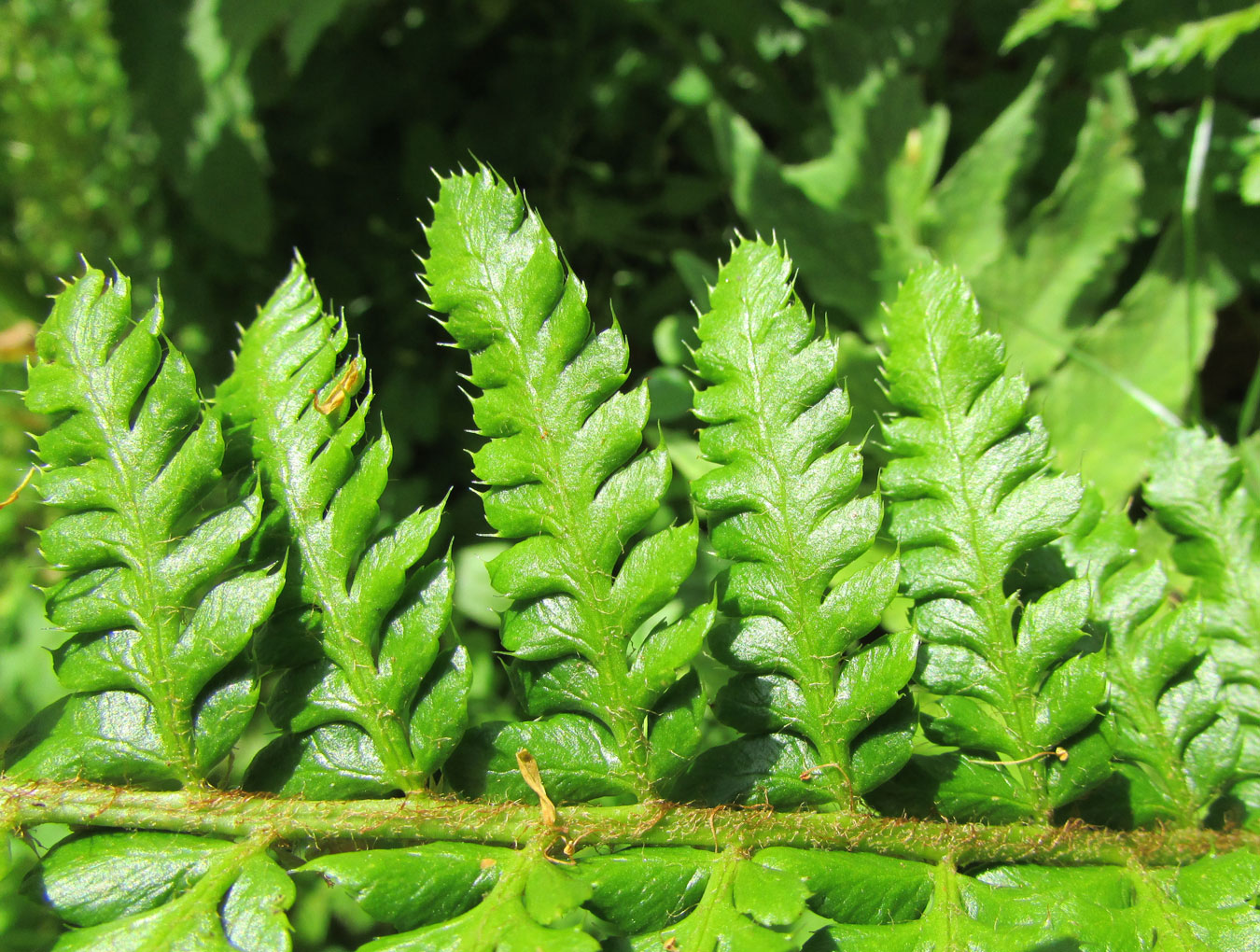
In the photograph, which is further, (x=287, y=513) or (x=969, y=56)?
(x=969, y=56)

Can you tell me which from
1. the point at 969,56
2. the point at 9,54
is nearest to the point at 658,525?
the point at 969,56

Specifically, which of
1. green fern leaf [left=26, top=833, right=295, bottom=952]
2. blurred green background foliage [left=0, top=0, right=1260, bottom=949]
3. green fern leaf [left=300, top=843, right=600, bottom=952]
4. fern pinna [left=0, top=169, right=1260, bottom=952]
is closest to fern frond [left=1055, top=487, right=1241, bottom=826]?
fern pinna [left=0, top=169, right=1260, bottom=952]

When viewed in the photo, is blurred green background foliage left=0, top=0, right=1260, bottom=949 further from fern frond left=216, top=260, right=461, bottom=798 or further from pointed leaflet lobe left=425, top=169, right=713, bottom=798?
fern frond left=216, top=260, right=461, bottom=798

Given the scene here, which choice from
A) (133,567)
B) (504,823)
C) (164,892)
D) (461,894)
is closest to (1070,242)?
(504,823)

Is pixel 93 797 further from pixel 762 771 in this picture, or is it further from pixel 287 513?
pixel 762 771

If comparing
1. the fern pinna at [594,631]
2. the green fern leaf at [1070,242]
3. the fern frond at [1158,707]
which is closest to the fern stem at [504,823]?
→ the fern pinna at [594,631]

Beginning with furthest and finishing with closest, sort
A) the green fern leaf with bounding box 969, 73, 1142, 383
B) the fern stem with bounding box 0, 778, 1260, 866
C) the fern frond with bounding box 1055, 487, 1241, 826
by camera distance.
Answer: the green fern leaf with bounding box 969, 73, 1142, 383
the fern frond with bounding box 1055, 487, 1241, 826
the fern stem with bounding box 0, 778, 1260, 866

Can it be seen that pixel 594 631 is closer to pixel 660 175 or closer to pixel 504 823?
pixel 504 823
